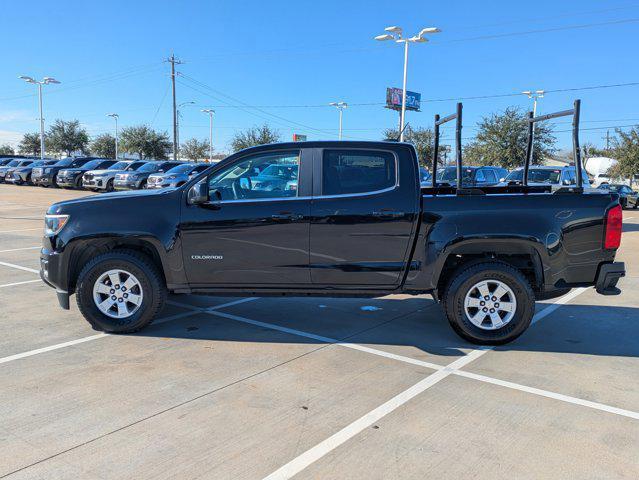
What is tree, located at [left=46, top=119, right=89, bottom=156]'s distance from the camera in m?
72.9

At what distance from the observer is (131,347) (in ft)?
16.2

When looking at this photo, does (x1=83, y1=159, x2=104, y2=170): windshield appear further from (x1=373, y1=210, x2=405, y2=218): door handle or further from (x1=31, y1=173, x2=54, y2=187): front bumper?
(x1=373, y1=210, x2=405, y2=218): door handle

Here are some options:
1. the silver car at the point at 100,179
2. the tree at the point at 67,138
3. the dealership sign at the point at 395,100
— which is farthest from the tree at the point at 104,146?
the silver car at the point at 100,179

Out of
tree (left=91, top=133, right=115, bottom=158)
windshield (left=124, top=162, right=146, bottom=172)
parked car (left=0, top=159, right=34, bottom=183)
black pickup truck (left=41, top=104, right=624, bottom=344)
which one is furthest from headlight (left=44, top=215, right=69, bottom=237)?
tree (left=91, top=133, right=115, bottom=158)

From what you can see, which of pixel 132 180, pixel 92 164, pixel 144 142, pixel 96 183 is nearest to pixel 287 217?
pixel 132 180

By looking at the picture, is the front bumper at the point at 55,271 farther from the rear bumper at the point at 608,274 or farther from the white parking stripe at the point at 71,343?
the rear bumper at the point at 608,274

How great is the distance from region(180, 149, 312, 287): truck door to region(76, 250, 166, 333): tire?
0.39 m

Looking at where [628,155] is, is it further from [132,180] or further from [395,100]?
[132,180]

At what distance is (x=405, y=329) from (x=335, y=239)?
1369mm

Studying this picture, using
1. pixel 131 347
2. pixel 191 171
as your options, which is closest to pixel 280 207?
pixel 131 347

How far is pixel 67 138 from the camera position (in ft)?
240

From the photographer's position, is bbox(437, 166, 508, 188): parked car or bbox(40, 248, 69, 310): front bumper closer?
bbox(40, 248, 69, 310): front bumper

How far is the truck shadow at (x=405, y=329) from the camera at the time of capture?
16.8 ft

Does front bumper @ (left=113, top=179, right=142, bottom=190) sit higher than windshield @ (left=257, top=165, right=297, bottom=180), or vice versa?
front bumper @ (left=113, top=179, right=142, bottom=190)
